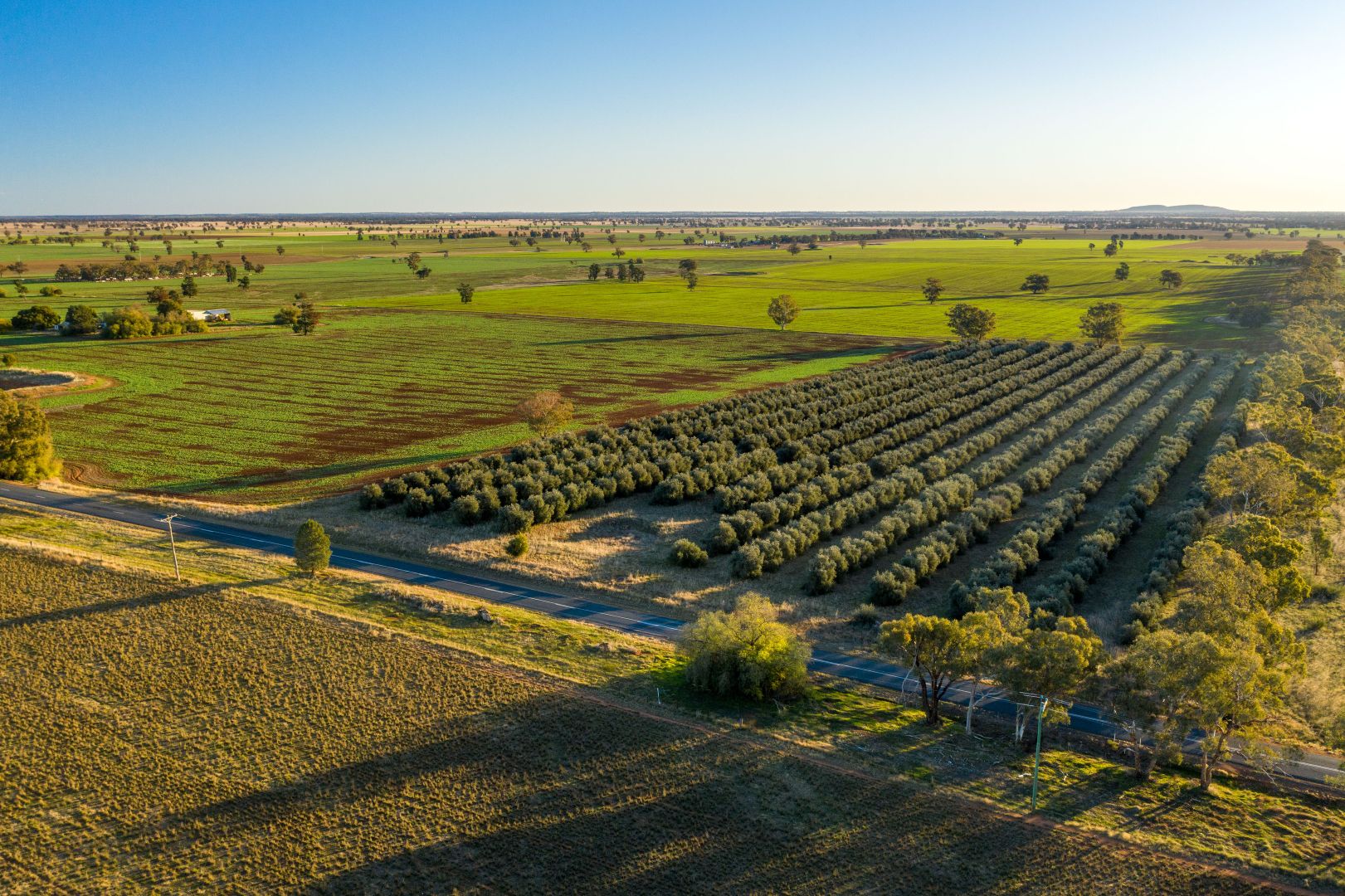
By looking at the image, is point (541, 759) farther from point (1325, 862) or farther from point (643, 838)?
point (1325, 862)

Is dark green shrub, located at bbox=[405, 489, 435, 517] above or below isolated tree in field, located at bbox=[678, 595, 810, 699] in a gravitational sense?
above

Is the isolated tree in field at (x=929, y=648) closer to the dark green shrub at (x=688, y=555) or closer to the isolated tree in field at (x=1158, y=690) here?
the isolated tree in field at (x=1158, y=690)

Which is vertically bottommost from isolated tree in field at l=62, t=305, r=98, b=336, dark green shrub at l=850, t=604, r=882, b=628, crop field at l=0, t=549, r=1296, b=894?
crop field at l=0, t=549, r=1296, b=894

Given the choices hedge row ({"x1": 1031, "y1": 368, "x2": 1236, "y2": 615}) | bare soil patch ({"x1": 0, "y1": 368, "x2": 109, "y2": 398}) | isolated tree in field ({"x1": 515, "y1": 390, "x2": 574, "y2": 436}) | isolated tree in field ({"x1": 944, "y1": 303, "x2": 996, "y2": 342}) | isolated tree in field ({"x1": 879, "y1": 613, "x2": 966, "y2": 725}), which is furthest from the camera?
isolated tree in field ({"x1": 944, "y1": 303, "x2": 996, "y2": 342})

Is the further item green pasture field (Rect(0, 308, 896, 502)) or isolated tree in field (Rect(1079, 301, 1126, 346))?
isolated tree in field (Rect(1079, 301, 1126, 346))

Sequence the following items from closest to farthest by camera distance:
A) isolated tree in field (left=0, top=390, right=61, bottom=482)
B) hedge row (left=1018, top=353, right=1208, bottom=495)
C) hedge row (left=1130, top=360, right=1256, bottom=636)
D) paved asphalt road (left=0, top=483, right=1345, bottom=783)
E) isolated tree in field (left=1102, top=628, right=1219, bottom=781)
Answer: isolated tree in field (left=1102, top=628, right=1219, bottom=781), paved asphalt road (left=0, top=483, right=1345, bottom=783), hedge row (left=1130, top=360, right=1256, bottom=636), isolated tree in field (left=0, top=390, right=61, bottom=482), hedge row (left=1018, top=353, right=1208, bottom=495)

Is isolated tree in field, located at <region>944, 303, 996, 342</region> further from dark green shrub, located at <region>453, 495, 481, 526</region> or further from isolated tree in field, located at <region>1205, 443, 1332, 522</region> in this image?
dark green shrub, located at <region>453, 495, 481, 526</region>

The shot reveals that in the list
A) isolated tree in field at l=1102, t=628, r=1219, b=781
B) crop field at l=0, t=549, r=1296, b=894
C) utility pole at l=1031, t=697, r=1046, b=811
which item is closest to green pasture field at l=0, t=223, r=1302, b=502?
crop field at l=0, t=549, r=1296, b=894

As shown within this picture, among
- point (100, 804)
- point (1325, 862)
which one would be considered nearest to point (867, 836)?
point (1325, 862)

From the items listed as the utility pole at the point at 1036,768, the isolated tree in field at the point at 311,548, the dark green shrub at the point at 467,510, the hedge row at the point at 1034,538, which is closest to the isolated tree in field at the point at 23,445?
the isolated tree in field at the point at 311,548
